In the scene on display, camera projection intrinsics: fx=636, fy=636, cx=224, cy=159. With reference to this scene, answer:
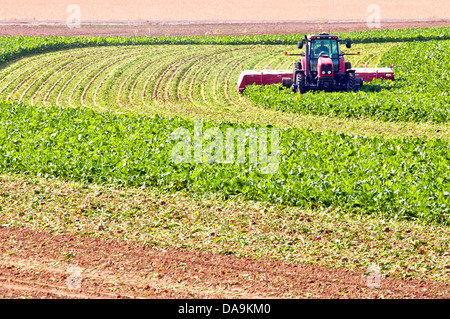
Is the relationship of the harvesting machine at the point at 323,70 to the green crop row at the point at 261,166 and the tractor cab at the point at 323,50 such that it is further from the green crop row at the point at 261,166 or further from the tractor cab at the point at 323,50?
the green crop row at the point at 261,166

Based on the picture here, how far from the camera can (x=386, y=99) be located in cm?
2272

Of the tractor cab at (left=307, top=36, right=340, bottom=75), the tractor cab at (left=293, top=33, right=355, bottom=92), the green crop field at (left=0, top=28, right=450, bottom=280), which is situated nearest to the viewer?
the green crop field at (left=0, top=28, right=450, bottom=280)

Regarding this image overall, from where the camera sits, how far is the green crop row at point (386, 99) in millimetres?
21781

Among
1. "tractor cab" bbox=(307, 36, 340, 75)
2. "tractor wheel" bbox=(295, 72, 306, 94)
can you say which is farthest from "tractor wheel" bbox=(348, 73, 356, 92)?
"tractor wheel" bbox=(295, 72, 306, 94)

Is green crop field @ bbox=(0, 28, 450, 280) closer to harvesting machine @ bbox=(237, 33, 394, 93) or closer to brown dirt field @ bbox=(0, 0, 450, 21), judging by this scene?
harvesting machine @ bbox=(237, 33, 394, 93)

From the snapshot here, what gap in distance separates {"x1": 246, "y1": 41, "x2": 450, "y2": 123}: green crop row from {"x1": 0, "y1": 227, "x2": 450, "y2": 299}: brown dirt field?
12.8 metres

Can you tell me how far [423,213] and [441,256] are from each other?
1.49 metres

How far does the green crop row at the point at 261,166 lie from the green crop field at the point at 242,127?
0.10 feet

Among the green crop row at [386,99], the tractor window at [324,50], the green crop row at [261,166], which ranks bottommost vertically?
the green crop row at [261,166]

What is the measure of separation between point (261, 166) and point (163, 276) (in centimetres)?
508

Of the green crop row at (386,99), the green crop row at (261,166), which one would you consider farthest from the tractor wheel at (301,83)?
the green crop row at (261,166)

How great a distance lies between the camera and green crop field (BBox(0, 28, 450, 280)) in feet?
41.8

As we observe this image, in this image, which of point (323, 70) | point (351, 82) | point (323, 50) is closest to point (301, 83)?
point (323, 70)
